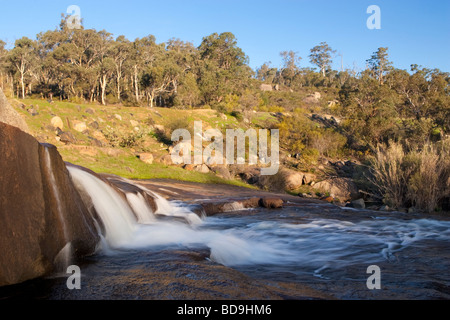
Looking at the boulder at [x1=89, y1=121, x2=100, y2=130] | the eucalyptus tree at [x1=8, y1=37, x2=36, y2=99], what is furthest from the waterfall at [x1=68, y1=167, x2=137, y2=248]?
the eucalyptus tree at [x1=8, y1=37, x2=36, y2=99]

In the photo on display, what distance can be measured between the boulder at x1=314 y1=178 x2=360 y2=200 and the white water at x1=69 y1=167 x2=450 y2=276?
1060 cm

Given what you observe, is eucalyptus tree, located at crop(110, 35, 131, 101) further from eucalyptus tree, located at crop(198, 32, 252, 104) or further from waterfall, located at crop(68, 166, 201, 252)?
waterfall, located at crop(68, 166, 201, 252)

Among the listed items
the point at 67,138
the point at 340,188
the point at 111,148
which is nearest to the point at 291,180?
the point at 340,188

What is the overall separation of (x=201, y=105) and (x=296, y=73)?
5711 centimetres

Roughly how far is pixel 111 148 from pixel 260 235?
1564 centimetres

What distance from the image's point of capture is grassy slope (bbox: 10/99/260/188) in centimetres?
1826

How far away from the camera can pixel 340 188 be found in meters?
22.2

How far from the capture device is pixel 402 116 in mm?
40969

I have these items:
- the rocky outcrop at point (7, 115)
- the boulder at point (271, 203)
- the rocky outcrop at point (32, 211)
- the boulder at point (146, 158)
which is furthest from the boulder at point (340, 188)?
the rocky outcrop at point (32, 211)

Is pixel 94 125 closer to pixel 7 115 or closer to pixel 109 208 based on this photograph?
pixel 109 208

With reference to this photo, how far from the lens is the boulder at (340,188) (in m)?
21.5

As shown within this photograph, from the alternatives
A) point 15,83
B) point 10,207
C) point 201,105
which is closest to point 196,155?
point 10,207
